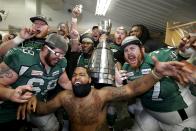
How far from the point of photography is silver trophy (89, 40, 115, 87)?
385cm

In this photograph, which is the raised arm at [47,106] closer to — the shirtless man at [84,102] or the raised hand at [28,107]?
the shirtless man at [84,102]

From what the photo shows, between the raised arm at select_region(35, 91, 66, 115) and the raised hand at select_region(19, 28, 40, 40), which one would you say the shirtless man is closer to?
the raised arm at select_region(35, 91, 66, 115)

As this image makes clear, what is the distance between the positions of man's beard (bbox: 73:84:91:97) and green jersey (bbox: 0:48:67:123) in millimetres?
544

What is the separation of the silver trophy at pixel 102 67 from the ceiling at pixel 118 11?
5504 millimetres

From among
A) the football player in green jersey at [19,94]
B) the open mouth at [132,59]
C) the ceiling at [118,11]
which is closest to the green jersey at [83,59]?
the open mouth at [132,59]

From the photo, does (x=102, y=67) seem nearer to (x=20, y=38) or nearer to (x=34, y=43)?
(x=34, y=43)

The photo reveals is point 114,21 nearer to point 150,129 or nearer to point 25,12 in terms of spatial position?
point 25,12

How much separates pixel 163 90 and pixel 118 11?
984 centimetres

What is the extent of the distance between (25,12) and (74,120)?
13.8 m

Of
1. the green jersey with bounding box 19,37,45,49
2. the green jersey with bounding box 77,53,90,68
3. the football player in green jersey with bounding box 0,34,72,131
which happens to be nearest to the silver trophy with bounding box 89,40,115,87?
the football player in green jersey with bounding box 0,34,72,131

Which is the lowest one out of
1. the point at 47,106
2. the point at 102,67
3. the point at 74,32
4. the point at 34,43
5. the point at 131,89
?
the point at 47,106

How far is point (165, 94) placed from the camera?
3.63 meters

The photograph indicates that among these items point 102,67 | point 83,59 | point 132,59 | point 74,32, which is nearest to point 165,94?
point 132,59

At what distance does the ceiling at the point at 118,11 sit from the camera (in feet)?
32.4
